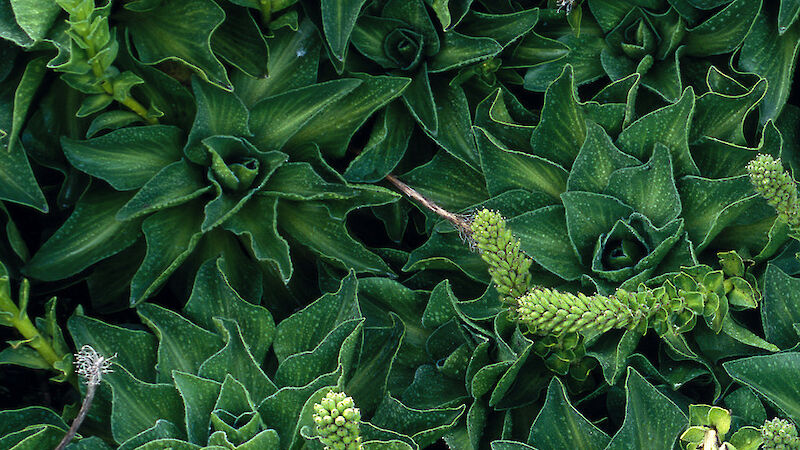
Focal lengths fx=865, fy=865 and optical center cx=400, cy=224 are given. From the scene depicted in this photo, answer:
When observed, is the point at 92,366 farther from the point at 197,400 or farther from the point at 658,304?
the point at 658,304

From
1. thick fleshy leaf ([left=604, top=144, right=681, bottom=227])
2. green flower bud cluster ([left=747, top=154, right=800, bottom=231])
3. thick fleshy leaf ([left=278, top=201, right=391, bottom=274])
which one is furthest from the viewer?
thick fleshy leaf ([left=278, top=201, right=391, bottom=274])

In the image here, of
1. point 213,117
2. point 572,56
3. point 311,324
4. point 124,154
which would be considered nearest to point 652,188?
point 572,56

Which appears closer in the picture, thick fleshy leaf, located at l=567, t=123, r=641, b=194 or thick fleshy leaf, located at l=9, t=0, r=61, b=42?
thick fleshy leaf, located at l=9, t=0, r=61, b=42

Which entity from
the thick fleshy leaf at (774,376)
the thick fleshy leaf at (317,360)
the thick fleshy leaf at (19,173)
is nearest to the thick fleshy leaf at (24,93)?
the thick fleshy leaf at (19,173)

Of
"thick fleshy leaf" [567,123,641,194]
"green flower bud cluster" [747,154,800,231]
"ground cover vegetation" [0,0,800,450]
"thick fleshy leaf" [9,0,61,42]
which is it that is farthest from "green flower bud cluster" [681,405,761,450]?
"thick fleshy leaf" [9,0,61,42]

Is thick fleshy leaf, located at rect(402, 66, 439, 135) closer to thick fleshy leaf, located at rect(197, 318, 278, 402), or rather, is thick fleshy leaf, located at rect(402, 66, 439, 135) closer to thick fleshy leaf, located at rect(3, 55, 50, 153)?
thick fleshy leaf, located at rect(197, 318, 278, 402)

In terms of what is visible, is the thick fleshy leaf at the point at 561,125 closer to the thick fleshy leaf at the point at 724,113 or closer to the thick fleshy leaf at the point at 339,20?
the thick fleshy leaf at the point at 724,113

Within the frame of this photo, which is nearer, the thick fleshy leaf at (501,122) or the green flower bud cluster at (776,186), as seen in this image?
the green flower bud cluster at (776,186)
